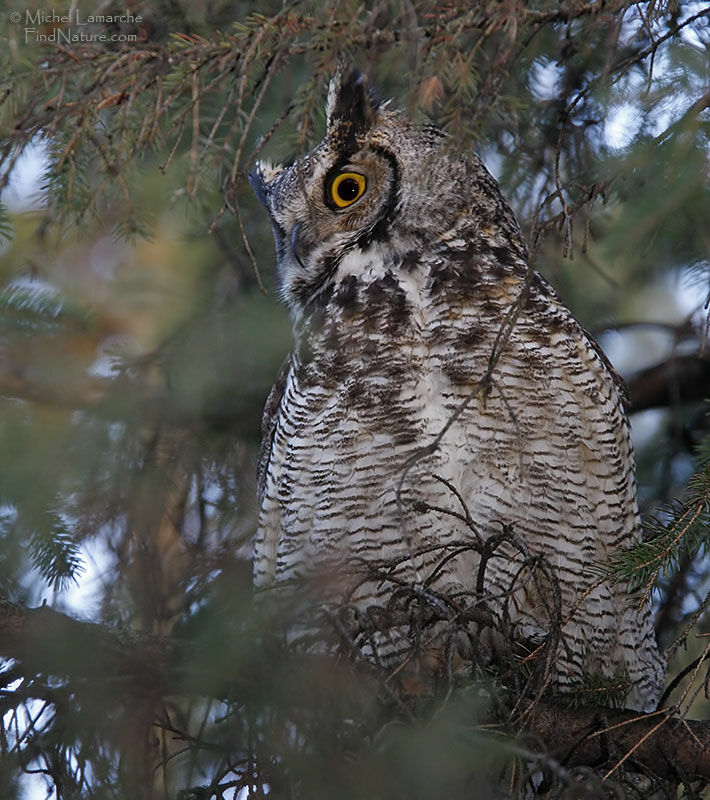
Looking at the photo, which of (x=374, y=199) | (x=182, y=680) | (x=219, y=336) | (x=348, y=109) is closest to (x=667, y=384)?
(x=374, y=199)

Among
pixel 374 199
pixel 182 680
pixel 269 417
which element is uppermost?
pixel 374 199

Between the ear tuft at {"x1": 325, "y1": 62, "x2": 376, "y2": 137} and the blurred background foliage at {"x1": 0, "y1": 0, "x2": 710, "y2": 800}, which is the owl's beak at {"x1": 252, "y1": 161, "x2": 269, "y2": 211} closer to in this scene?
the blurred background foliage at {"x1": 0, "y1": 0, "x2": 710, "y2": 800}

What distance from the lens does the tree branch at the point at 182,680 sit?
1.33 metres

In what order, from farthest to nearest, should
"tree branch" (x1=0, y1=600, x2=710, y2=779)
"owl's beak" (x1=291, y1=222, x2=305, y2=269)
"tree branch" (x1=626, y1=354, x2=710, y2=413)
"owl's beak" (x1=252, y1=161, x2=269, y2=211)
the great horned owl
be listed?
"tree branch" (x1=626, y1=354, x2=710, y2=413) → "owl's beak" (x1=252, y1=161, x2=269, y2=211) → "owl's beak" (x1=291, y1=222, x2=305, y2=269) → the great horned owl → "tree branch" (x1=0, y1=600, x2=710, y2=779)

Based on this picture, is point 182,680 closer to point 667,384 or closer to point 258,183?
point 258,183

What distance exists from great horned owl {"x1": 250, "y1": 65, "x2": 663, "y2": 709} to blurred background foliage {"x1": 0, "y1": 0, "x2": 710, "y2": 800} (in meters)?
0.18

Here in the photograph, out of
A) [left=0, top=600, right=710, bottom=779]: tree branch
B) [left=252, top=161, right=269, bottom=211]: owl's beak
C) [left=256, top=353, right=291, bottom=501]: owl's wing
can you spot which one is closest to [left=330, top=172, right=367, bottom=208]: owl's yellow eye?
[left=252, top=161, right=269, bottom=211]: owl's beak

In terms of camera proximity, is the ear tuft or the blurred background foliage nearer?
the blurred background foliage

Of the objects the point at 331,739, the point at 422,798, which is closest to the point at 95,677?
the point at 331,739

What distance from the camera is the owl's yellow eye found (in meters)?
2.61

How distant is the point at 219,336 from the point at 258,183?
958 millimetres

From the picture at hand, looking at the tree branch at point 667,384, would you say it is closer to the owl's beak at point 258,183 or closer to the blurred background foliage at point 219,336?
the blurred background foliage at point 219,336

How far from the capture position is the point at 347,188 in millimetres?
2627

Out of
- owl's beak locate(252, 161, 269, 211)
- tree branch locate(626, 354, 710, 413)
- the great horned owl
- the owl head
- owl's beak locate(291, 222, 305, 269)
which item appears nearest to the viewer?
the great horned owl
